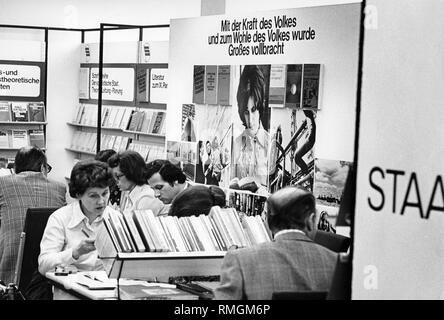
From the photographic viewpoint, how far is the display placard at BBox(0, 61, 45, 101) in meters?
14.4

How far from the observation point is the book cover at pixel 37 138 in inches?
577

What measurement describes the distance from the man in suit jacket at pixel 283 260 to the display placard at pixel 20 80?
11245 mm

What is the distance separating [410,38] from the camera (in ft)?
6.18

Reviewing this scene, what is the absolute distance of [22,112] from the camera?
14.5 m

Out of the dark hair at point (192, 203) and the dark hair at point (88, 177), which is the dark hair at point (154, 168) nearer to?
the dark hair at point (88, 177)

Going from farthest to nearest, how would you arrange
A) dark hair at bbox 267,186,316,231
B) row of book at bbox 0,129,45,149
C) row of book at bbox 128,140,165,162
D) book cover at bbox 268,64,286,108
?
row of book at bbox 0,129,45,149 → row of book at bbox 128,140,165,162 → book cover at bbox 268,64,286,108 → dark hair at bbox 267,186,316,231

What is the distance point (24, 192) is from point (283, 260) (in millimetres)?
3594

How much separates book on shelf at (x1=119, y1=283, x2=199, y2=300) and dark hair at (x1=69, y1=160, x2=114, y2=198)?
3.06 feet

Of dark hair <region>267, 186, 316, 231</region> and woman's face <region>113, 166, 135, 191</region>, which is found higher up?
dark hair <region>267, 186, 316, 231</region>

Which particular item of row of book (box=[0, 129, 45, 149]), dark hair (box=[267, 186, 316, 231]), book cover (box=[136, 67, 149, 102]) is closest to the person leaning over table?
dark hair (box=[267, 186, 316, 231])

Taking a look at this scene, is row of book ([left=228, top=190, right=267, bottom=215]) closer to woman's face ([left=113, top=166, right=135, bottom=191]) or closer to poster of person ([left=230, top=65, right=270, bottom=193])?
poster of person ([left=230, top=65, right=270, bottom=193])

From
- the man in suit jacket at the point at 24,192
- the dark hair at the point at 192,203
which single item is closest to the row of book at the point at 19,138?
the man in suit jacket at the point at 24,192
